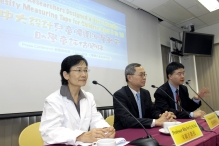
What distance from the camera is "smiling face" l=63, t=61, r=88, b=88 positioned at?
1364 mm

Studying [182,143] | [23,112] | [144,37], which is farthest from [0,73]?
[144,37]

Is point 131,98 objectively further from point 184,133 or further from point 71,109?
point 184,133

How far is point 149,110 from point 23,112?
1.30 m

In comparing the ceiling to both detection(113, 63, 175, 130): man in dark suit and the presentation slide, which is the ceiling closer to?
the presentation slide

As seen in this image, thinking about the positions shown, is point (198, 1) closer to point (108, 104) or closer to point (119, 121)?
point (108, 104)

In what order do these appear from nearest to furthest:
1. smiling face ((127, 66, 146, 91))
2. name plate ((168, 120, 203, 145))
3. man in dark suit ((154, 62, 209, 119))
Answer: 1. name plate ((168, 120, 203, 145))
2. smiling face ((127, 66, 146, 91))
3. man in dark suit ((154, 62, 209, 119))

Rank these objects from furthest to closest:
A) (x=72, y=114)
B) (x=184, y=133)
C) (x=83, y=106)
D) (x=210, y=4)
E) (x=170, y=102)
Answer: (x=210, y=4) → (x=170, y=102) → (x=83, y=106) → (x=72, y=114) → (x=184, y=133)

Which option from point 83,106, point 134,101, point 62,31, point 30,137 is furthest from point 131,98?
point 62,31

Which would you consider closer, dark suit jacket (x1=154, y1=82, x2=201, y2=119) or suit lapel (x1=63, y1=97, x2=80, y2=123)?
suit lapel (x1=63, y1=97, x2=80, y2=123)

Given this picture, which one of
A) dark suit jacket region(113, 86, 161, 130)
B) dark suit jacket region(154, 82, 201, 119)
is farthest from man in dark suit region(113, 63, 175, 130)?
dark suit jacket region(154, 82, 201, 119)

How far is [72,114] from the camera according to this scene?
4.09 feet

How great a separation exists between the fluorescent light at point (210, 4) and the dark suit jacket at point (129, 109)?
8.33 feet

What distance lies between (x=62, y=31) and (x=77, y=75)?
1.07 m

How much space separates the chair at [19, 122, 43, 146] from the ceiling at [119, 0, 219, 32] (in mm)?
2605
